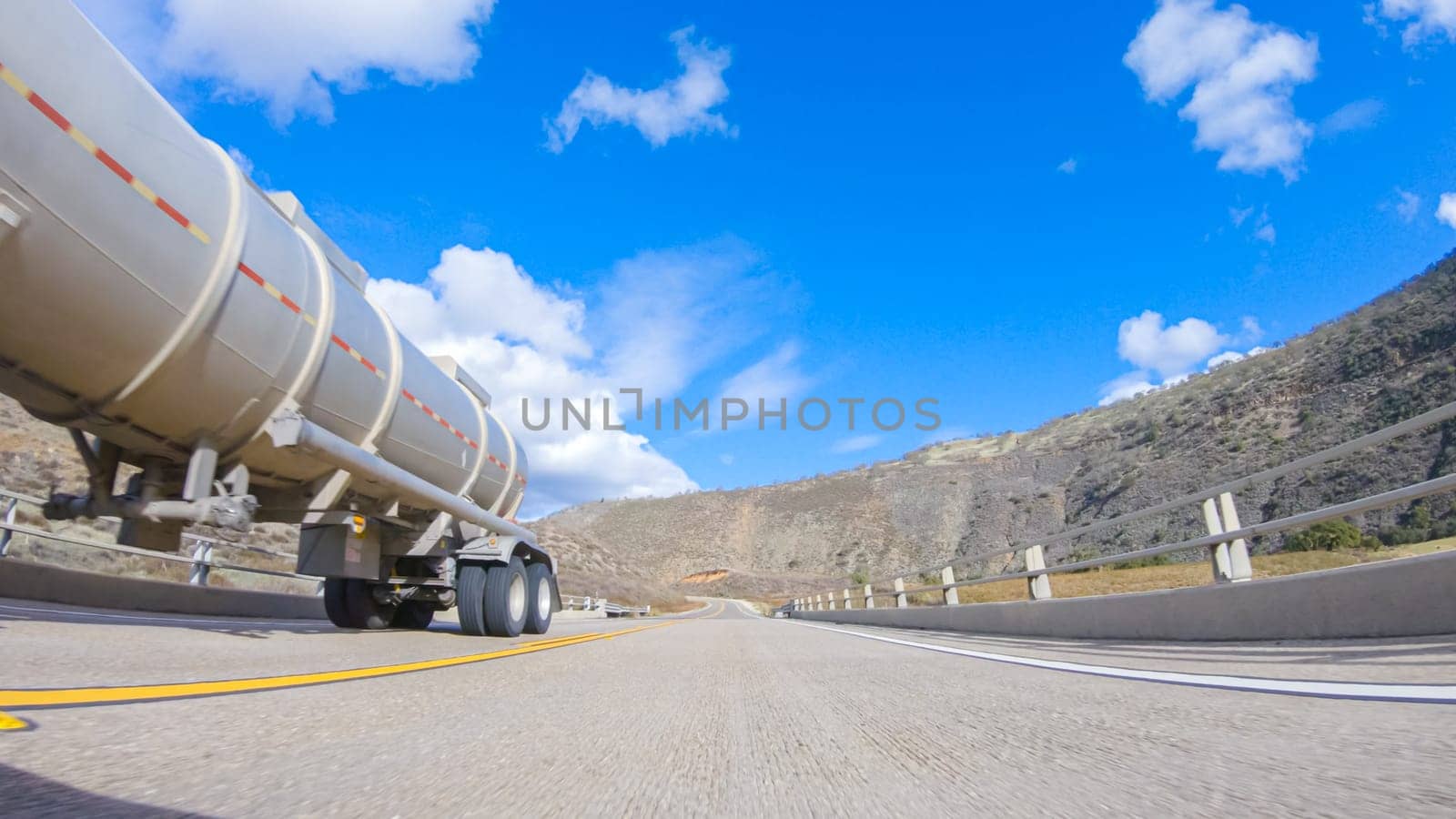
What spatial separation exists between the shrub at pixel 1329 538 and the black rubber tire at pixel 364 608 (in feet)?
53.1

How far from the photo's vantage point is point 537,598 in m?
12.3

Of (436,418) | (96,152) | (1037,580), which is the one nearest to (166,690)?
(96,152)

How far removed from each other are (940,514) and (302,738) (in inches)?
3505

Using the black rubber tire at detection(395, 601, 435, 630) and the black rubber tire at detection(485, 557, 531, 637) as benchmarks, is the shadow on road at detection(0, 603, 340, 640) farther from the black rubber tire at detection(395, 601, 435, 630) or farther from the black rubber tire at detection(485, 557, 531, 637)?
the black rubber tire at detection(395, 601, 435, 630)

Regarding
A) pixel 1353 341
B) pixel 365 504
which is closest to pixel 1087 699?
pixel 365 504

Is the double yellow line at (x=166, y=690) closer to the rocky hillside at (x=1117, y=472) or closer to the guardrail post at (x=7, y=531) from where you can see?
the guardrail post at (x=7, y=531)

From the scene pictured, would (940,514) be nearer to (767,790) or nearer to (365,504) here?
(365,504)

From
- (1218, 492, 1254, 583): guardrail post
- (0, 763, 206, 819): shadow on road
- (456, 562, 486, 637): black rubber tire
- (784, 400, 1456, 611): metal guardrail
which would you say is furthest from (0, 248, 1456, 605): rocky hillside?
(1218, 492, 1254, 583): guardrail post

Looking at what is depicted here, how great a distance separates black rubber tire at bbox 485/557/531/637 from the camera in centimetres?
1095

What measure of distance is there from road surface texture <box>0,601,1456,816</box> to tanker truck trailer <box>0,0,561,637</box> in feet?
7.66

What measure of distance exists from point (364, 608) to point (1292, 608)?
1157 centimetres

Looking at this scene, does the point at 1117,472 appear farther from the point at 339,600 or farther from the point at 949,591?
the point at 339,600

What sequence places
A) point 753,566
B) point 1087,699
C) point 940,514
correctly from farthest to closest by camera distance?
point 753,566
point 940,514
point 1087,699

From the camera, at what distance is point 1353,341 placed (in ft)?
121
